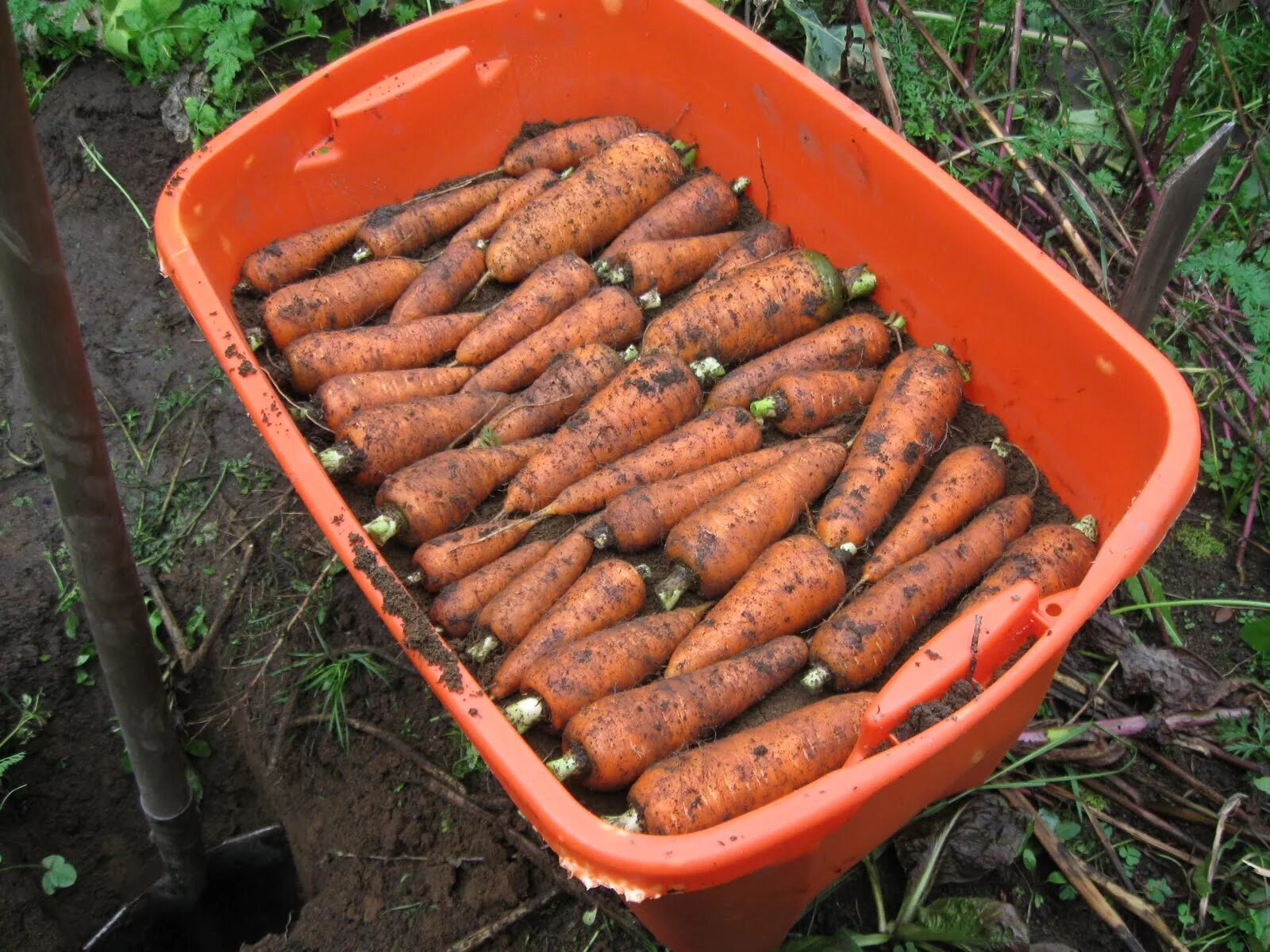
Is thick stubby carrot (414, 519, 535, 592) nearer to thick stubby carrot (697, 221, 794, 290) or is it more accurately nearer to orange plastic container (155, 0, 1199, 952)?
orange plastic container (155, 0, 1199, 952)

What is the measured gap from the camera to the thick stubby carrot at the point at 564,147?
2996 mm

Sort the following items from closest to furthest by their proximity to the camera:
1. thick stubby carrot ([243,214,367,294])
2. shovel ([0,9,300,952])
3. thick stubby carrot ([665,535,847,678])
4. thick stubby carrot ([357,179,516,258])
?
shovel ([0,9,300,952]) < thick stubby carrot ([665,535,847,678]) < thick stubby carrot ([243,214,367,294]) < thick stubby carrot ([357,179,516,258])

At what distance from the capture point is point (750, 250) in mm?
2771

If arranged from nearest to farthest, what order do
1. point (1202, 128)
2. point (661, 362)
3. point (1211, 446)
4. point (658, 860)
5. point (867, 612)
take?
point (658, 860), point (867, 612), point (661, 362), point (1211, 446), point (1202, 128)

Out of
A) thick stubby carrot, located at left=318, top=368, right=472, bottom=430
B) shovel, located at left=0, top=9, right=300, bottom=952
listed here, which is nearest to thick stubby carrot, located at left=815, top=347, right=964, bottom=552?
thick stubby carrot, located at left=318, top=368, right=472, bottom=430

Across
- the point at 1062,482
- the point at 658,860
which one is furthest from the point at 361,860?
the point at 1062,482

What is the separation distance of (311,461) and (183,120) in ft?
6.70

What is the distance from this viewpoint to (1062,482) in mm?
2355

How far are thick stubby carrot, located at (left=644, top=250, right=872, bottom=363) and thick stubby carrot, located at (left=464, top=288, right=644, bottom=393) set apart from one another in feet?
0.32

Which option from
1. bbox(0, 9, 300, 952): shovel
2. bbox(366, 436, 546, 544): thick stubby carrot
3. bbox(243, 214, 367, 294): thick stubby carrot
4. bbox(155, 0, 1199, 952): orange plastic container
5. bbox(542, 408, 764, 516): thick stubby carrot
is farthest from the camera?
bbox(243, 214, 367, 294): thick stubby carrot

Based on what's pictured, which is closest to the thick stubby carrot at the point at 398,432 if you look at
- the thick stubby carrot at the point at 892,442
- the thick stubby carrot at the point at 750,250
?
the thick stubby carrot at the point at 750,250

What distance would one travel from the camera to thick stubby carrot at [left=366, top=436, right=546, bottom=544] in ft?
7.19

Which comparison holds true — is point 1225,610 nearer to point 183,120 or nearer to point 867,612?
point 867,612

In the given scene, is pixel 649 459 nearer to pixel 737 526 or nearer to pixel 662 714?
pixel 737 526
